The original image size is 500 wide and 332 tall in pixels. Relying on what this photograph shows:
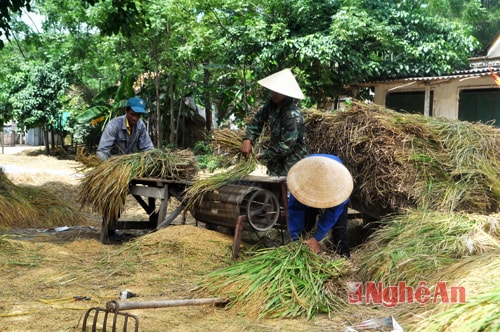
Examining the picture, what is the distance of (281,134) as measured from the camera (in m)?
5.35

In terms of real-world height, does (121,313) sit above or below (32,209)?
above

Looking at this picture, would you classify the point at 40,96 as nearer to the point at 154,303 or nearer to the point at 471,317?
the point at 154,303

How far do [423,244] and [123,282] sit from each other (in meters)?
2.35

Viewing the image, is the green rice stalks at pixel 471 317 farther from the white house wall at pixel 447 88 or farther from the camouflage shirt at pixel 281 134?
the white house wall at pixel 447 88

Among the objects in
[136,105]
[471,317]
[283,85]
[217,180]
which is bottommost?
[471,317]

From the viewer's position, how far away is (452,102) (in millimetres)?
13141

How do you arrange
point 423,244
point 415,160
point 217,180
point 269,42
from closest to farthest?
point 423,244 → point 217,180 → point 415,160 → point 269,42

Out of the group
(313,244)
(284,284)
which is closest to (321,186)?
(313,244)

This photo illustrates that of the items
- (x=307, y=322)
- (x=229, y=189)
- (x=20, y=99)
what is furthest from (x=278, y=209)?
(x=20, y=99)

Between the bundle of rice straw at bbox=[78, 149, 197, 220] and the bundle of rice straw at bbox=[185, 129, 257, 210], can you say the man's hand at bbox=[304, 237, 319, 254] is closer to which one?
the bundle of rice straw at bbox=[185, 129, 257, 210]

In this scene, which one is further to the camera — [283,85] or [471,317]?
[283,85]

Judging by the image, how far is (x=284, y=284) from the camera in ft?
12.0

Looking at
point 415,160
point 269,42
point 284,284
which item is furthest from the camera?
point 269,42

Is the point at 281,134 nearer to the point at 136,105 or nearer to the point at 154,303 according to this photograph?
the point at 136,105
